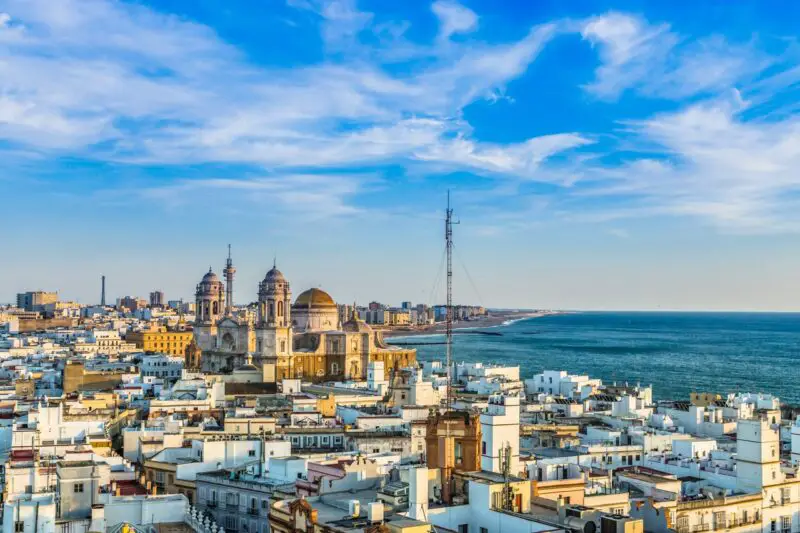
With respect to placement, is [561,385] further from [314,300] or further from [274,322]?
[314,300]

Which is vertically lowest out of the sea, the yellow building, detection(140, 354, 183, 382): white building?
the sea

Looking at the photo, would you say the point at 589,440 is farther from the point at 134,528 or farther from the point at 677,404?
the point at 134,528

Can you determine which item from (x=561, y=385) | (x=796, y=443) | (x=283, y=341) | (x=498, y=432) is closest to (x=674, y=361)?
(x=561, y=385)

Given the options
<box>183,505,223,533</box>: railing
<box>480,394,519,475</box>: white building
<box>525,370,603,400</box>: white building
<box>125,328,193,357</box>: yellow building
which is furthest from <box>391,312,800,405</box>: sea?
<box>183,505,223,533</box>: railing

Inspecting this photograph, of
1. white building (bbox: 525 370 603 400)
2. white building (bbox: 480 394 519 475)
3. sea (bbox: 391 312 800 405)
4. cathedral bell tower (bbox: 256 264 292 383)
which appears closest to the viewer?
white building (bbox: 480 394 519 475)

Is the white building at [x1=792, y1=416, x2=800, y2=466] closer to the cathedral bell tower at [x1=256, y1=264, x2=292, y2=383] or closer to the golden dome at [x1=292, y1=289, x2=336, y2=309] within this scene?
the cathedral bell tower at [x1=256, y1=264, x2=292, y2=383]

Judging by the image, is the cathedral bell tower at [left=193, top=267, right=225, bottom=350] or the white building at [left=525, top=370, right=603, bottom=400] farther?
the cathedral bell tower at [left=193, top=267, right=225, bottom=350]
